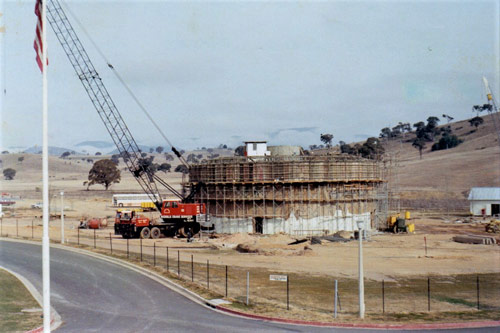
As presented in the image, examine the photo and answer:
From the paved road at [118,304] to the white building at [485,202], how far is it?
70.4 meters

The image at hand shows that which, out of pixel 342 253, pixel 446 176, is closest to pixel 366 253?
pixel 342 253

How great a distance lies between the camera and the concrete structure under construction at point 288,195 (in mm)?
64625

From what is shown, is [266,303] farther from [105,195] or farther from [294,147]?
[105,195]

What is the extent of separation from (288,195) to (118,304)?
3972 centimetres

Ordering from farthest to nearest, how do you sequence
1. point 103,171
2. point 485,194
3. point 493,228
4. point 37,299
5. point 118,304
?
1. point 103,171
2. point 485,194
3. point 493,228
4. point 37,299
5. point 118,304

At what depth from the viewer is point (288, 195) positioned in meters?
64.8

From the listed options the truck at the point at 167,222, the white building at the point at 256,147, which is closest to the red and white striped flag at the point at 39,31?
the truck at the point at 167,222

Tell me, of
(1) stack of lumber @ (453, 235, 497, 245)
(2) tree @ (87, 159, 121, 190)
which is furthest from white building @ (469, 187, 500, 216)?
(2) tree @ (87, 159, 121, 190)

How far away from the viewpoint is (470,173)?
504ft

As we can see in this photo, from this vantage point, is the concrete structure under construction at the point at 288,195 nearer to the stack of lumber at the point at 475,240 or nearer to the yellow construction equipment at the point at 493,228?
the stack of lumber at the point at 475,240

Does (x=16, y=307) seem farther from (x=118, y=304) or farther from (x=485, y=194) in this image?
(x=485, y=194)

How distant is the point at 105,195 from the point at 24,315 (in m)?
125

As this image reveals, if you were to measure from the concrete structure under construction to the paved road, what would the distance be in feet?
90.5

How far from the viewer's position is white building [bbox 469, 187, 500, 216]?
292ft
